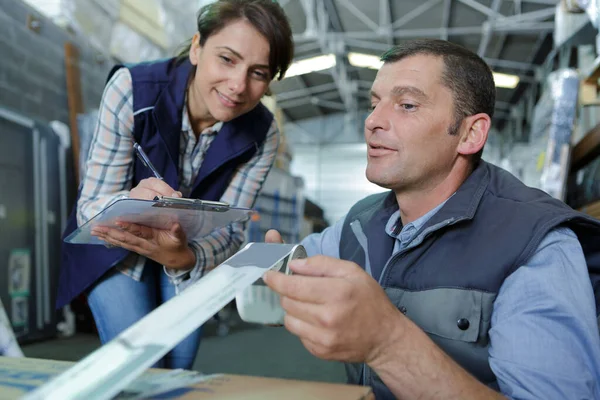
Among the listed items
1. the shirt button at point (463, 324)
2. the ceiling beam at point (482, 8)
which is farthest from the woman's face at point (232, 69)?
the ceiling beam at point (482, 8)

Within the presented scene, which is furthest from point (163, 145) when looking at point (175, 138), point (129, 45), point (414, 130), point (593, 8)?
point (129, 45)

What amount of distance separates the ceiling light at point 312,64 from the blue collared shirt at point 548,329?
26.7ft

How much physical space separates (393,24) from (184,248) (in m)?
6.98

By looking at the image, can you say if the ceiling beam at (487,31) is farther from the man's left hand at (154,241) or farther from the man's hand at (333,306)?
the man's hand at (333,306)

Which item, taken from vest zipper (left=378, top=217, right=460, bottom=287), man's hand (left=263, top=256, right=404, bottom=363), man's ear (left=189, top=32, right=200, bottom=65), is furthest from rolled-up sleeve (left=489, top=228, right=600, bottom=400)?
man's ear (left=189, top=32, right=200, bottom=65)

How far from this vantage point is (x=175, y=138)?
1.34m

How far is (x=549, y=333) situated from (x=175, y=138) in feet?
3.12

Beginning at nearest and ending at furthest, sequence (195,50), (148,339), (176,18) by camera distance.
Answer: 1. (148,339)
2. (195,50)
3. (176,18)

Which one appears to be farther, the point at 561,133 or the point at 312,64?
the point at 312,64

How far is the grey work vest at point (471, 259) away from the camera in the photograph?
91 centimetres

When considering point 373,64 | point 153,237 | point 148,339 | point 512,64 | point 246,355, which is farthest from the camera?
point 373,64

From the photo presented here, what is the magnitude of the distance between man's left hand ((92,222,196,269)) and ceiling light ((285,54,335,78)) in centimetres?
779

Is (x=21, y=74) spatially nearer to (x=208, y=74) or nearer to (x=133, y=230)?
(x=208, y=74)

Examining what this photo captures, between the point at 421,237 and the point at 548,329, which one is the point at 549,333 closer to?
the point at 548,329
